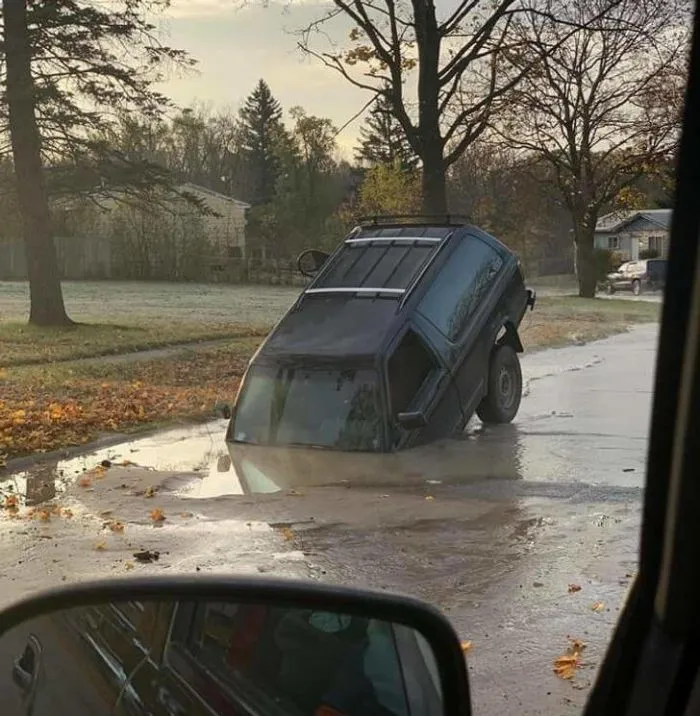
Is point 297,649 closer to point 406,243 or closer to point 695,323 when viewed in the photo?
point 695,323

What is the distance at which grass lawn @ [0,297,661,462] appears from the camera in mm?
9445

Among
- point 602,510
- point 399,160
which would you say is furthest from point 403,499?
point 399,160

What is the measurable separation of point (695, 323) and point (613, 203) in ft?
31.4

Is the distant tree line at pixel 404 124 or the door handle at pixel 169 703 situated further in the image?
the distant tree line at pixel 404 124

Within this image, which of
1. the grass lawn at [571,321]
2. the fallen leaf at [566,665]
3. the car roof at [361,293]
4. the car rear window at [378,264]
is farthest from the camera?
the grass lawn at [571,321]

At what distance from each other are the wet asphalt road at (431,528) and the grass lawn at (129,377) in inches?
35.4

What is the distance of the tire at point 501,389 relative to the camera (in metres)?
9.24

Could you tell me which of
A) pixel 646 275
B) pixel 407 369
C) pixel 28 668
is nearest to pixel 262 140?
pixel 407 369

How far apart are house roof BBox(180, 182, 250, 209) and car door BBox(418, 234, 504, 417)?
7958mm

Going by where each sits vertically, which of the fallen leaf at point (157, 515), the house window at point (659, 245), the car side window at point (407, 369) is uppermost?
the house window at point (659, 245)

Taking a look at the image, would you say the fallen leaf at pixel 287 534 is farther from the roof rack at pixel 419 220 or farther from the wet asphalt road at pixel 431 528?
the roof rack at pixel 419 220

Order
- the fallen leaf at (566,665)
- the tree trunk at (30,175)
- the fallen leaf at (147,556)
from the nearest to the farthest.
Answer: the fallen leaf at (566,665) → the fallen leaf at (147,556) → the tree trunk at (30,175)

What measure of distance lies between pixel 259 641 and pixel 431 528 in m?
4.36

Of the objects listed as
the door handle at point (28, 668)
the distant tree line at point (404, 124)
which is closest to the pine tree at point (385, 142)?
the distant tree line at point (404, 124)
